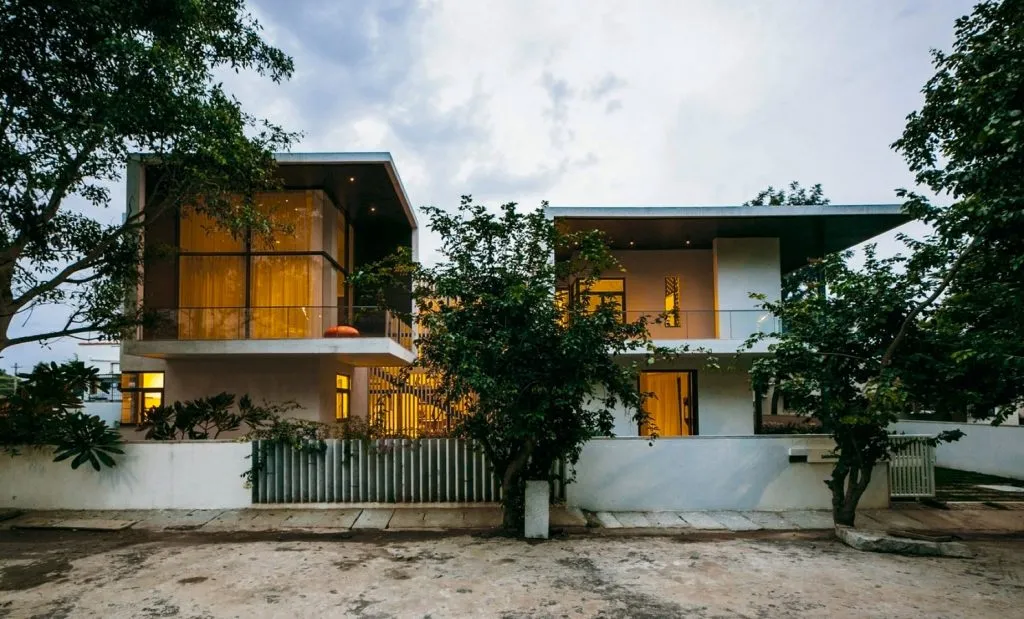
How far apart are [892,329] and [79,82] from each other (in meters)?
13.3

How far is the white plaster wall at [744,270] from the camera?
17.1 meters

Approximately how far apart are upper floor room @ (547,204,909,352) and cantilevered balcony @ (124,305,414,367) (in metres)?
5.81

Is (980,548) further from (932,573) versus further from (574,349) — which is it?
(574,349)

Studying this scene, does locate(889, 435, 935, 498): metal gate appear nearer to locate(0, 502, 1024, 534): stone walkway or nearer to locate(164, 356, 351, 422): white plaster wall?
locate(0, 502, 1024, 534): stone walkway

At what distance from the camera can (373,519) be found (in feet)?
30.3

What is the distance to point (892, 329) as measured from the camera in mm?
8492

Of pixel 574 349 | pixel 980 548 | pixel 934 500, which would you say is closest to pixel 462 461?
pixel 574 349

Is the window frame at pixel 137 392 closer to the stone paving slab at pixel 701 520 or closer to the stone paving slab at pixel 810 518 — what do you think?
the stone paving slab at pixel 701 520

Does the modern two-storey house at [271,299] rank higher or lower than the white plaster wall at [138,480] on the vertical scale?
higher

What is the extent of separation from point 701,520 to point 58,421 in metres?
9.86

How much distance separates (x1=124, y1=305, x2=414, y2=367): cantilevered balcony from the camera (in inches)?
526

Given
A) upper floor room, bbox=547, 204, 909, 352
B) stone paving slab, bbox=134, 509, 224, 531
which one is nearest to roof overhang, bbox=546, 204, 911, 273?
upper floor room, bbox=547, 204, 909, 352

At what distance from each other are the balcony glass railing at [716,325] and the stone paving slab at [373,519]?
887cm

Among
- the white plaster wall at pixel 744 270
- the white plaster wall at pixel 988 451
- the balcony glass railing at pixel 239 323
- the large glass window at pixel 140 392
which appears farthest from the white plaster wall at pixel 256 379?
the white plaster wall at pixel 988 451
